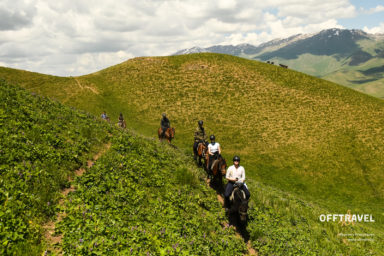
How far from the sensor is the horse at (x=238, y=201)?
10.5 metres

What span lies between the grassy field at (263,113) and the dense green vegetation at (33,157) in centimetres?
2364

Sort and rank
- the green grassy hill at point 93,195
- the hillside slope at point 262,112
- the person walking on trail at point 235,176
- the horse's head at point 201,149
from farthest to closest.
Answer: the hillside slope at point 262,112 → the horse's head at point 201,149 → the person walking on trail at point 235,176 → the green grassy hill at point 93,195

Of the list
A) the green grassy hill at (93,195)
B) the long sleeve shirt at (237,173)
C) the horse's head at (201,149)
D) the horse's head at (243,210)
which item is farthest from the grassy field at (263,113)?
the green grassy hill at (93,195)

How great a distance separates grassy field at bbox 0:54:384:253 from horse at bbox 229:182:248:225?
Result: 695 inches

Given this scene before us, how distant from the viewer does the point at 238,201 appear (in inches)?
422

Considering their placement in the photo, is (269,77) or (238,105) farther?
(269,77)

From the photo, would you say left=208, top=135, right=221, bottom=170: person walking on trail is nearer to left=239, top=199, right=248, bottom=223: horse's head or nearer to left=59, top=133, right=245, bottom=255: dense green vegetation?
left=59, top=133, right=245, bottom=255: dense green vegetation

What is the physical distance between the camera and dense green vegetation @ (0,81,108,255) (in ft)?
19.7

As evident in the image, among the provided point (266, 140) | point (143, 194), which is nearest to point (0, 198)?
point (143, 194)

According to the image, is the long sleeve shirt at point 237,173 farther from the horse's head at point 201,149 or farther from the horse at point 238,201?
the horse's head at point 201,149

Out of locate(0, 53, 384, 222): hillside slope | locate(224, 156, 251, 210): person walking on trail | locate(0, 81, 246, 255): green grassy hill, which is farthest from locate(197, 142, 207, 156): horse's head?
locate(0, 53, 384, 222): hillside slope

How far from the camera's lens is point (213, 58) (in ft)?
246

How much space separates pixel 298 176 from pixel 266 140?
1081 cm

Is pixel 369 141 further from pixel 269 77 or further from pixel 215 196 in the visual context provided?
pixel 215 196
